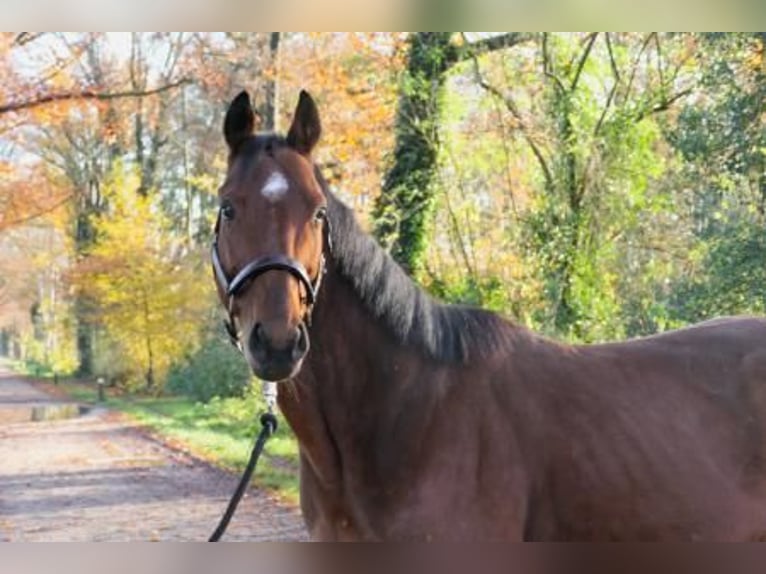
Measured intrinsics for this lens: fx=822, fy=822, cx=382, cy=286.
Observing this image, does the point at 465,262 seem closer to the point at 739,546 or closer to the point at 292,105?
the point at 292,105

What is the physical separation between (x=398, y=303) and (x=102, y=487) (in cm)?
182

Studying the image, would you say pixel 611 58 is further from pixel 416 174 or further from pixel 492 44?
pixel 416 174

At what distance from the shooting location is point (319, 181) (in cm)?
180

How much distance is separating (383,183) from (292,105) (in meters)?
0.46

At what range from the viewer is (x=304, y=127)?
1.81 m

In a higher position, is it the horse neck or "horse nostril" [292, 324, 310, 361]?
"horse nostril" [292, 324, 310, 361]

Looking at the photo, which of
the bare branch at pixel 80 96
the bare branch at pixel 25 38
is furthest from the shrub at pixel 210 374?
the bare branch at pixel 25 38

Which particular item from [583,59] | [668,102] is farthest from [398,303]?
[668,102]

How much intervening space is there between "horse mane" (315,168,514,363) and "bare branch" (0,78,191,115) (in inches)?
60.5

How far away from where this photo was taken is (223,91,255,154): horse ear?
1773 millimetres

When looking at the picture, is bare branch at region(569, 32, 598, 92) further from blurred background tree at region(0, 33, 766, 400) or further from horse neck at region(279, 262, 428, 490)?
horse neck at region(279, 262, 428, 490)

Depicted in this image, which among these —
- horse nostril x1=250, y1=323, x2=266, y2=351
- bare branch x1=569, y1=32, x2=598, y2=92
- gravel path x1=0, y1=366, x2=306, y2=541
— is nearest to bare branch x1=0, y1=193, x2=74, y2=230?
gravel path x1=0, y1=366, x2=306, y2=541

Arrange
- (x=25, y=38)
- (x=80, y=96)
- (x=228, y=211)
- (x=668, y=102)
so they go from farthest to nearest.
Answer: (x=668, y=102) → (x=80, y=96) → (x=25, y=38) → (x=228, y=211)
